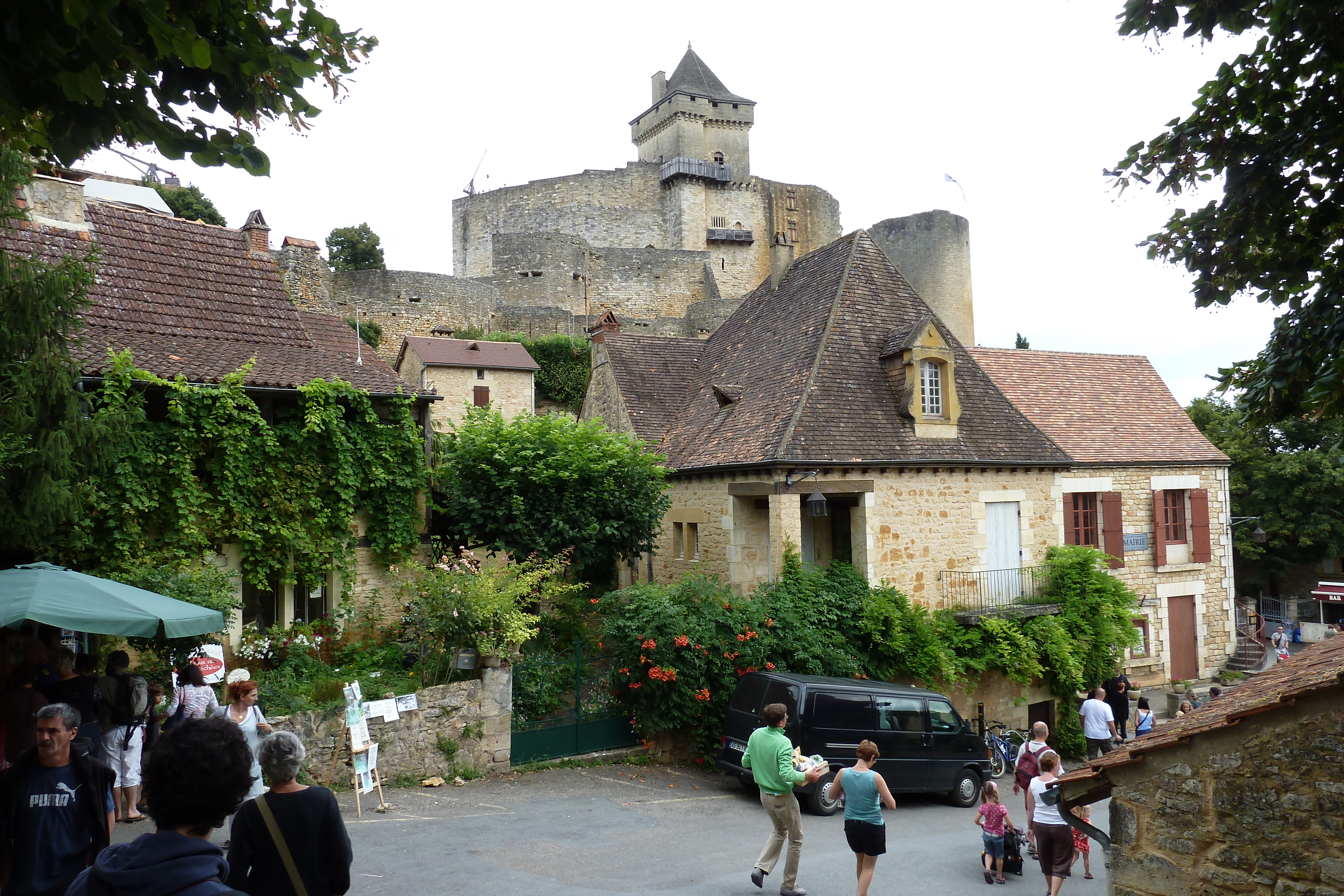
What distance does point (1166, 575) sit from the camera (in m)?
21.5

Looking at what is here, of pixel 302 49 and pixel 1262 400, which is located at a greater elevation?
pixel 302 49

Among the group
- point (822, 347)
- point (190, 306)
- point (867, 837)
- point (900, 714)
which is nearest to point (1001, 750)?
point (900, 714)

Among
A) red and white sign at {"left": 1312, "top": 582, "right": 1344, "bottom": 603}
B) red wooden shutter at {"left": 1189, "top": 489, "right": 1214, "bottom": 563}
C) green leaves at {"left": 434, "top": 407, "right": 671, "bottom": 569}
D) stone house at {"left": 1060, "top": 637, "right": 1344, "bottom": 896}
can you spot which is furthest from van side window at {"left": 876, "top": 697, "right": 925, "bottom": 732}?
red and white sign at {"left": 1312, "top": 582, "right": 1344, "bottom": 603}

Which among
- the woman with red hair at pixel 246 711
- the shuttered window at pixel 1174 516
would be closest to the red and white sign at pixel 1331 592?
the shuttered window at pixel 1174 516

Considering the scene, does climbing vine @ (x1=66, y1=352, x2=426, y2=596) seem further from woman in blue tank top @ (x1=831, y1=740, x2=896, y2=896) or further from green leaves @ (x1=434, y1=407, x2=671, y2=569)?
woman in blue tank top @ (x1=831, y1=740, x2=896, y2=896)

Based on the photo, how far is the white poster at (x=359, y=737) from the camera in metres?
9.30

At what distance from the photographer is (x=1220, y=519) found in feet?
73.4

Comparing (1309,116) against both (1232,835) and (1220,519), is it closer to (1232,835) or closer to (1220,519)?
(1232,835)

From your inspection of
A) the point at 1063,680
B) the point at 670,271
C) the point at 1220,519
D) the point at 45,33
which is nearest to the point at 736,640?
the point at 1063,680

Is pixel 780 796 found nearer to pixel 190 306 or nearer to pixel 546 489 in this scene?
pixel 546 489

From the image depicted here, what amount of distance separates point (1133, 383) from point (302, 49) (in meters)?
23.1

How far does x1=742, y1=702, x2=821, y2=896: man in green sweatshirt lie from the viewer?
288 inches

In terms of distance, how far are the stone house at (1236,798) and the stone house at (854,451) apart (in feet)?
23.6

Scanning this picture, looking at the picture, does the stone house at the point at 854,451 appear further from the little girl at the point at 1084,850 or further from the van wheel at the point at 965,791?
the little girl at the point at 1084,850
